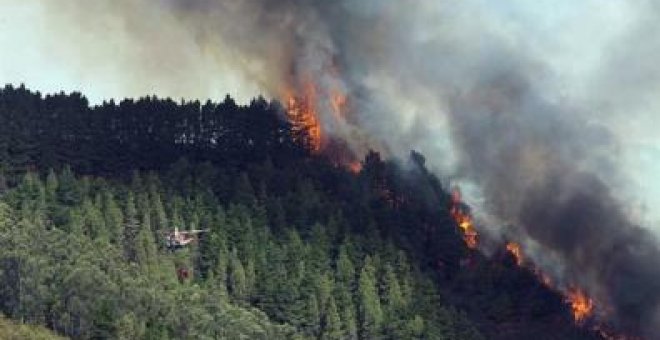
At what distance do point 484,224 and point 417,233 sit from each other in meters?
8.07

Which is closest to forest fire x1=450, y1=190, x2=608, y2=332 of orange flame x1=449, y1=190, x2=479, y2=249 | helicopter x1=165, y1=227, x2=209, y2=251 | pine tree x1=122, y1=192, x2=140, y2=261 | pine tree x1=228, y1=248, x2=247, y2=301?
orange flame x1=449, y1=190, x2=479, y2=249

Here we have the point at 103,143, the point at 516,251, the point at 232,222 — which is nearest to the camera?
the point at 232,222

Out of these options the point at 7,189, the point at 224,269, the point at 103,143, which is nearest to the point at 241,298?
the point at 224,269

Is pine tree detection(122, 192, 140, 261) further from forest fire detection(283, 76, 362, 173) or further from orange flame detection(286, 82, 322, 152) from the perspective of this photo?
orange flame detection(286, 82, 322, 152)

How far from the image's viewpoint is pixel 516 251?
159 m

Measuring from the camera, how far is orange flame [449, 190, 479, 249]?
16438cm

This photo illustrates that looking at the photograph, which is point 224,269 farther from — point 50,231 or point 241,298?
point 50,231

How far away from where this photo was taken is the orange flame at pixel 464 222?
16438cm

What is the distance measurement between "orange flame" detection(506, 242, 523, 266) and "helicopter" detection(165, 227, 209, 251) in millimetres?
30879

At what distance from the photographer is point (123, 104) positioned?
580ft

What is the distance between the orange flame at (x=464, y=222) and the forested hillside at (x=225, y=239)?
1.46 m

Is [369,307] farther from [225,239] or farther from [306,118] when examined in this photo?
[306,118]

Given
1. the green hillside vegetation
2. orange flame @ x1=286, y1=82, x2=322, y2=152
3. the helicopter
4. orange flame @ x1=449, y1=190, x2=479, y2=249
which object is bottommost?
the green hillside vegetation

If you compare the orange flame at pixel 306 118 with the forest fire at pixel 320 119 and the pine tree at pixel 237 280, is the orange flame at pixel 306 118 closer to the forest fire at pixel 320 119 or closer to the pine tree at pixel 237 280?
the forest fire at pixel 320 119
